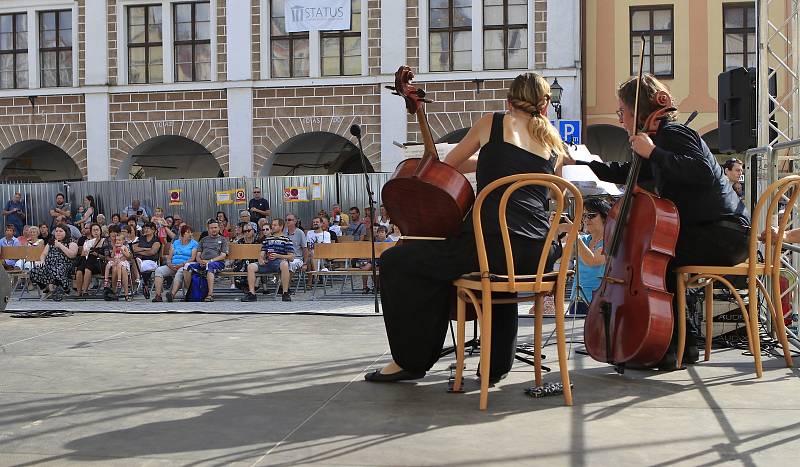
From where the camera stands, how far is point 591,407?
495cm

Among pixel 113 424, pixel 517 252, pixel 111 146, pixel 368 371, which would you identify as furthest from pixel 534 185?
pixel 111 146

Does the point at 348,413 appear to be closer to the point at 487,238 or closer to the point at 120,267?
the point at 487,238

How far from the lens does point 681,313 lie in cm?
598

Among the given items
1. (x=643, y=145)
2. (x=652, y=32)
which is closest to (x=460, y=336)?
(x=643, y=145)

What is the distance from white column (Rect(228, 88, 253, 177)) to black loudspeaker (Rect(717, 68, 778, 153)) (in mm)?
18011

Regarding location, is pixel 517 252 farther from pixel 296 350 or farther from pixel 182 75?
pixel 182 75

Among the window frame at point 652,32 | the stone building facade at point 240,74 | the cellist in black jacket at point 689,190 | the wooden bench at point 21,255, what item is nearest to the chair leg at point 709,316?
the cellist in black jacket at point 689,190

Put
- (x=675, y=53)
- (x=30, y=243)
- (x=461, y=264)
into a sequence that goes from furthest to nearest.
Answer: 1. (x=675, y=53)
2. (x=30, y=243)
3. (x=461, y=264)

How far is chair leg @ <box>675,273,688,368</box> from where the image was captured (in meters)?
5.89

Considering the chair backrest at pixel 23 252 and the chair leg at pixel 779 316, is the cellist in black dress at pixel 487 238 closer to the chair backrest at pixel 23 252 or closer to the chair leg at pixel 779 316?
the chair leg at pixel 779 316

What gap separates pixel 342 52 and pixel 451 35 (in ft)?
8.78

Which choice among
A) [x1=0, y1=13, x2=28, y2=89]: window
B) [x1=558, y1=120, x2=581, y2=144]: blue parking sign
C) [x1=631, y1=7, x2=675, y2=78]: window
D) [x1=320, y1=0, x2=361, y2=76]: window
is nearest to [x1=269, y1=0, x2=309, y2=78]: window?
[x1=320, y1=0, x2=361, y2=76]: window

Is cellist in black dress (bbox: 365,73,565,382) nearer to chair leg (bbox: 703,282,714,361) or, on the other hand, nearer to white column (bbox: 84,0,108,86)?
chair leg (bbox: 703,282,714,361)

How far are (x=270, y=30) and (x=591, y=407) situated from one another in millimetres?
21610
